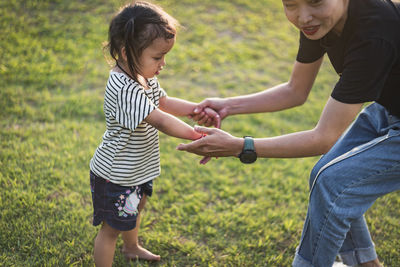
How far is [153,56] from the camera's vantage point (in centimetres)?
217

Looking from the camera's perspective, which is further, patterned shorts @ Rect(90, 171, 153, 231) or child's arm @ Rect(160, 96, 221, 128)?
child's arm @ Rect(160, 96, 221, 128)

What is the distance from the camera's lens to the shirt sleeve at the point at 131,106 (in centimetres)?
212

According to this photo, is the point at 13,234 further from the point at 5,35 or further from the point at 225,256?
the point at 5,35

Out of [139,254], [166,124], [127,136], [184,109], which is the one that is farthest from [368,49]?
[139,254]

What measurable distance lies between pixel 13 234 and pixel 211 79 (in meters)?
3.27

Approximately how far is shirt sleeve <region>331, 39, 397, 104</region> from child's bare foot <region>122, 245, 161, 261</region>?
1.63 meters

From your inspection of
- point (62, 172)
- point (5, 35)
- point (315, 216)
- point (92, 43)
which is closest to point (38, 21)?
point (5, 35)

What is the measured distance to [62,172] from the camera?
3.41m

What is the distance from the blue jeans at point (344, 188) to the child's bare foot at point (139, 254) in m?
0.96

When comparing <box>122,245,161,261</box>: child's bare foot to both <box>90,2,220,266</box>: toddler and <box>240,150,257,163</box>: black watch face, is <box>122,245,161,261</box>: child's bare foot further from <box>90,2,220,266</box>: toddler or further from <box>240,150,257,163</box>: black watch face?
<box>240,150,257,163</box>: black watch face

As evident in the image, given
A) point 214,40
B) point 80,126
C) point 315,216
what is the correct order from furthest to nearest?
point 214,40 → point 80,126 → point 315,216

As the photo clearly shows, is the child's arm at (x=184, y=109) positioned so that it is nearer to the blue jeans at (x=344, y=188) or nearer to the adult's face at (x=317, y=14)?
the blue jeans at (x=344, y=188)

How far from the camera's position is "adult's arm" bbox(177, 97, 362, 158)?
214 cm

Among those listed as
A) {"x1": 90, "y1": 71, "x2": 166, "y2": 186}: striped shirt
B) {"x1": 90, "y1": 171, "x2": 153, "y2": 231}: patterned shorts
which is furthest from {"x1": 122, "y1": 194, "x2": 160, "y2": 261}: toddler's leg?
{"x1": 90, "y1": 71, "x2": 166, "y2": 186}: striped shirt
